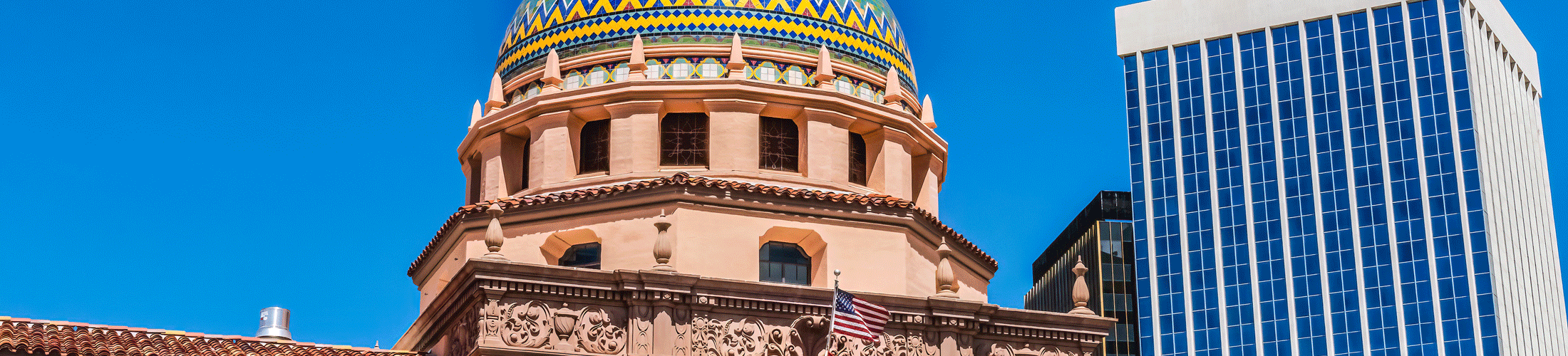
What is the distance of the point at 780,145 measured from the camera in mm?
36125

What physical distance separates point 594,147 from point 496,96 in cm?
295

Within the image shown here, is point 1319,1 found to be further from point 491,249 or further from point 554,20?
point 491,249

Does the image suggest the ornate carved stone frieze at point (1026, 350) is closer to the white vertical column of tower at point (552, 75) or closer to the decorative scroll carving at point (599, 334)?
the decorative scroll carving at point (599, 334)

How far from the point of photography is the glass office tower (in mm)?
98438

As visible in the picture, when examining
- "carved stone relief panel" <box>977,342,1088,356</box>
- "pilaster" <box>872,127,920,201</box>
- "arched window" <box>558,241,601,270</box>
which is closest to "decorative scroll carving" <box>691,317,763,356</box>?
"arched window" <box>558,241,601,270</box>

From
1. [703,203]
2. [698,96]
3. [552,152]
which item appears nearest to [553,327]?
[703,203]

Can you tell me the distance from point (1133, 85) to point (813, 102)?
7652cm

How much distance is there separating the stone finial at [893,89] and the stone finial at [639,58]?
4555 millimetres

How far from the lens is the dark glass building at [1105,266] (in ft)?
348

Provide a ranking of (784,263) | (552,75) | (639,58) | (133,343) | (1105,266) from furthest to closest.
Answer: (1105,266)
(552,75)
(639,58)
(784,263)
(133,343)

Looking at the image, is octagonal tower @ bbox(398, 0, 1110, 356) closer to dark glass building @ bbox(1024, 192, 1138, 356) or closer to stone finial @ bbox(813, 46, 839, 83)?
stone finial @ bbox(813, 46, 839, 83)

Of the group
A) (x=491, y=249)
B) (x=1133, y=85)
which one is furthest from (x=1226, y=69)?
(x=491, y=249)

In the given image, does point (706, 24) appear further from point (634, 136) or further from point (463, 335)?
point (463, 335)

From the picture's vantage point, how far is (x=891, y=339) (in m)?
32.8
